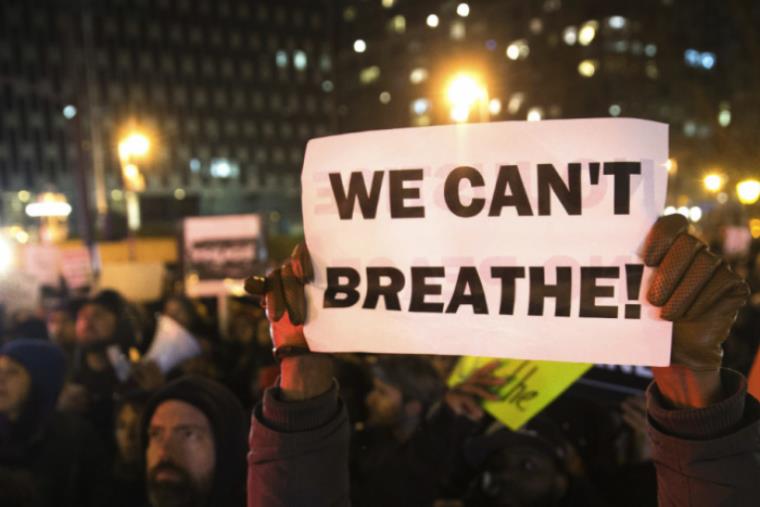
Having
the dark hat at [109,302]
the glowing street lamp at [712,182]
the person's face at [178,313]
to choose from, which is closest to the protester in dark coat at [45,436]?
the dark hat at [109,302]

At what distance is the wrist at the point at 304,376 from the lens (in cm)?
150

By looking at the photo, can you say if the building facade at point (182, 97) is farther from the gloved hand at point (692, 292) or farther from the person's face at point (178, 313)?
the gloved hand at point (692, 292)

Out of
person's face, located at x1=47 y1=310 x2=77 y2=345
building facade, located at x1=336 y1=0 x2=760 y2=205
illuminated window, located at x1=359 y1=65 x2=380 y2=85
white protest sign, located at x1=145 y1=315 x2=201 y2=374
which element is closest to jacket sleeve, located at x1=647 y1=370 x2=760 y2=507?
white protest sign, located at x1=145 y1=315 x2=201 y2=374

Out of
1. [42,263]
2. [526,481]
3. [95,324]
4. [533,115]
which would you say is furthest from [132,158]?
[533,115]

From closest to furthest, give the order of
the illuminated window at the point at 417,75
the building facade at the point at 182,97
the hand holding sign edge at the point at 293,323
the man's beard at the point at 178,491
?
the hand holding sign edge at the point at 293,323, the man's beard at the point at 178,491, the building facade at the point at 182,97, the illuminated window at the point at 417,75

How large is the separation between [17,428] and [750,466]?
2.89 metres

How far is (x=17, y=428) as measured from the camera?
272 cm

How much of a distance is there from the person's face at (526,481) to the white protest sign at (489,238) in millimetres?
1461

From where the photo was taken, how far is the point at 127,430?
3.00 metres

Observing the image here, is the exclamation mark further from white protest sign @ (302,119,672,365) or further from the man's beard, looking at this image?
the man's beard

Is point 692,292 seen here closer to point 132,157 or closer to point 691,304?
point 691,304

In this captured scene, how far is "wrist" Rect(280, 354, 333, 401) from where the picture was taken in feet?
4.93

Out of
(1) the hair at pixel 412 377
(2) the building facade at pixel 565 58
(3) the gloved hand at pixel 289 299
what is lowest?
(1) the hair at pixel 412 377

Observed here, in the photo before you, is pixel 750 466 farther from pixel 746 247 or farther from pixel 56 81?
pixel 56 81
